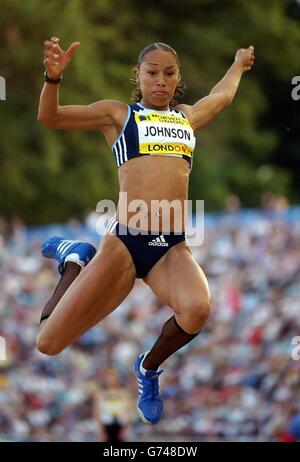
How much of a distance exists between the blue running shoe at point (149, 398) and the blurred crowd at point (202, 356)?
667 cm

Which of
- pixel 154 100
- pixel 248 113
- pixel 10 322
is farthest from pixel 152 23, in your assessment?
pixel 154 100

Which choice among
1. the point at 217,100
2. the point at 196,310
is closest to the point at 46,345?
the point at 196,310

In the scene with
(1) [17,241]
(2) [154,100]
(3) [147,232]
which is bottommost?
(3) [147,232]

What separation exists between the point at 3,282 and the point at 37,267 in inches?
24.1

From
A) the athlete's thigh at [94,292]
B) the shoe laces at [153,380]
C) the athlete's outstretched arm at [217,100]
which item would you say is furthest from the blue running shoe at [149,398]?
the athlete's outstretched arm at [217,100]

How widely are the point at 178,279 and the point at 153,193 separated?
62 cm

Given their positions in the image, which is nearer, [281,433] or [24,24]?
[281,433]

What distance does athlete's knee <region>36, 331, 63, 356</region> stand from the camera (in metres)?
9.64

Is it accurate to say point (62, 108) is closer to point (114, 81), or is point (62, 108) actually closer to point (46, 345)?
point (46, 345)

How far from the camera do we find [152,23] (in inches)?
1014

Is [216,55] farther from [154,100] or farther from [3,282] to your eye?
[154,100]

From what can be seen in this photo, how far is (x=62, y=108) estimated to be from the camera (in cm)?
940

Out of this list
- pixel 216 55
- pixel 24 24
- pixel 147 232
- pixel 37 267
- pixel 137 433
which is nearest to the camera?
pixel 147 232

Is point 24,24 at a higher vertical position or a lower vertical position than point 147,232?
higher
